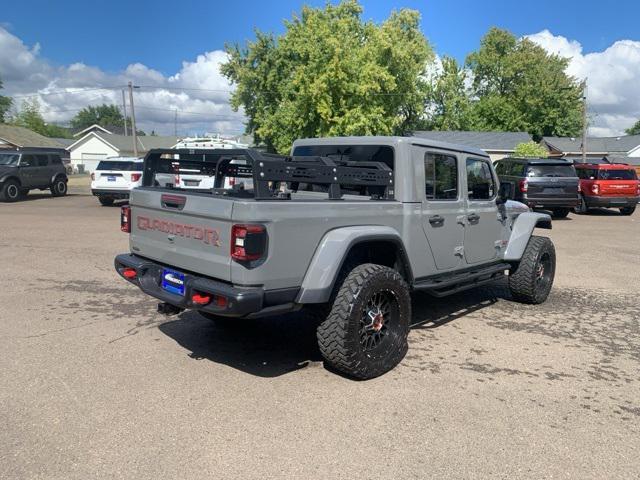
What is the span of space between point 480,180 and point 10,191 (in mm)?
19595

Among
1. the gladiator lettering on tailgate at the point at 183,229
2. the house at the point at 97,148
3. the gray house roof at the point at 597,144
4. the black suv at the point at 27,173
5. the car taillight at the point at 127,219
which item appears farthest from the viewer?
the house at the point at 97,148

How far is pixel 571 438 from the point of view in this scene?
10.8 feet

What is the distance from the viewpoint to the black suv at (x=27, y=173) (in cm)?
1994

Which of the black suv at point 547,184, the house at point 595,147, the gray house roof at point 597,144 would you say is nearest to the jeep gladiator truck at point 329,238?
the black suv at point 547,184

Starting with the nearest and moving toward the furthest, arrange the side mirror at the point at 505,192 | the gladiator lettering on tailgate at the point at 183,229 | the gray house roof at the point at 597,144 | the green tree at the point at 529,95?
1. the gladiator lettering on tailgate at the point at 183,229
2. the side mirror at the point at 505,192
3. the gray house roof at the point at 597,144
4. the green tree at the point at 529,95

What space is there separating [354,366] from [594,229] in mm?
12942

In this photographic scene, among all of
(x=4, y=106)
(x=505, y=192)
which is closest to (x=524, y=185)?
(x=505, y=192)

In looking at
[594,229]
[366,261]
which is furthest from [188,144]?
[366,261]

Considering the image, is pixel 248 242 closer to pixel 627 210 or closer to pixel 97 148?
pixel 627 210

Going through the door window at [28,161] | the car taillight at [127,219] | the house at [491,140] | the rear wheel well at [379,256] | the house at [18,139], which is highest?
the house at [18,139]

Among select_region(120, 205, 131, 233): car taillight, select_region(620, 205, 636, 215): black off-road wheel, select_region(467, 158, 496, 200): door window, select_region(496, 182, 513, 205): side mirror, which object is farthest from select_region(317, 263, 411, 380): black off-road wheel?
select_region(620, 205, 636, 215): black off-road wheel

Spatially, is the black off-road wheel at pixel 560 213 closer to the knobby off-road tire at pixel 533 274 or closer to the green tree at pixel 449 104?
the knobby off-road tire at pixel 533 274

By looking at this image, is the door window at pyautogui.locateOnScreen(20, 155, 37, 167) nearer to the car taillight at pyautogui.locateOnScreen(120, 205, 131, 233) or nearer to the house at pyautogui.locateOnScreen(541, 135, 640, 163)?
the car taillight at pyautogui.locateOnScreen(120, 205, 131, 233)

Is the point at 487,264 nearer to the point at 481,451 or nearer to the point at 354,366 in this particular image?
the point at 354,366
